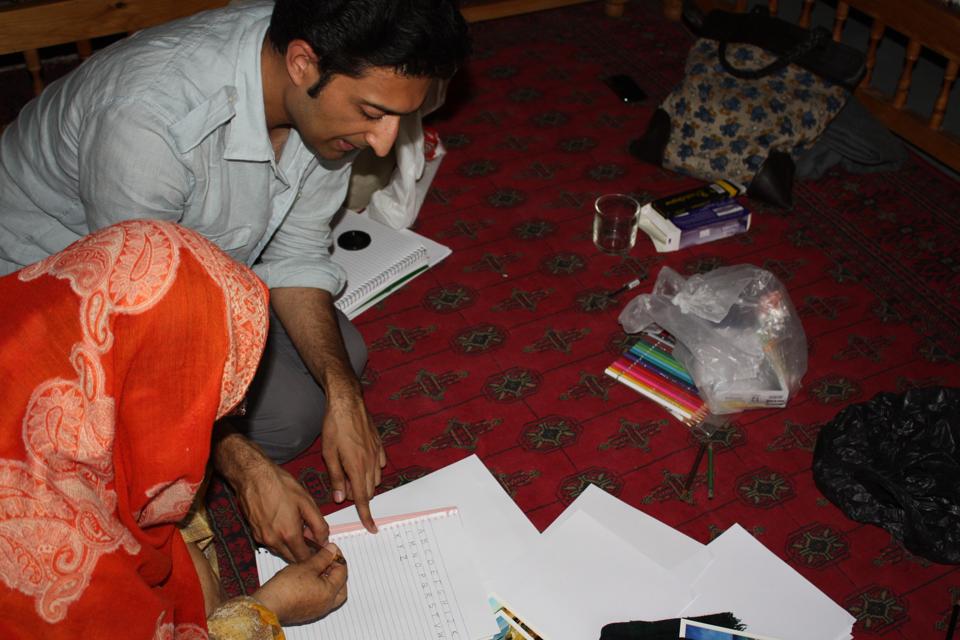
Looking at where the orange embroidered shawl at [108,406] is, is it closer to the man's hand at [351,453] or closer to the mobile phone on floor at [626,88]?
the man's hand at [351,453]

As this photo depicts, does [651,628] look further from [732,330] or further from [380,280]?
[380,280]

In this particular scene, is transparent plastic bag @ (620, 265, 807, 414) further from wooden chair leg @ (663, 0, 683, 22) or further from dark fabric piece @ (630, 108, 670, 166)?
wooden chair leg @ (663, 0, 683, 22)

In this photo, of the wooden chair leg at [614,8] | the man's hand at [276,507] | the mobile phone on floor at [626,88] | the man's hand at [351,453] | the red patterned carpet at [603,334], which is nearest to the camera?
the man's hand at [276,507]

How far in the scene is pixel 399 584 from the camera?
1.45m

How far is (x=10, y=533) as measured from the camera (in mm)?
861

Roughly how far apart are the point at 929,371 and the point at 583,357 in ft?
2.59

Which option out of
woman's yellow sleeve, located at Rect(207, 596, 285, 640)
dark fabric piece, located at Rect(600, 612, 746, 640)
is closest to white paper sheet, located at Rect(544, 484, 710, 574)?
dark fabric piece, located at Rect(600, 612, 746, 640)

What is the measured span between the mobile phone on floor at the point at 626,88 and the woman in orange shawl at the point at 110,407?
1979 millimetres

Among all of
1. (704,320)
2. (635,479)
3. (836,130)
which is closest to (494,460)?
(635,479)

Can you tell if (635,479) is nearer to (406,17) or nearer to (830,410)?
(830,410)

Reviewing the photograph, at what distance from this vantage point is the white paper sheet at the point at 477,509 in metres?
1.53

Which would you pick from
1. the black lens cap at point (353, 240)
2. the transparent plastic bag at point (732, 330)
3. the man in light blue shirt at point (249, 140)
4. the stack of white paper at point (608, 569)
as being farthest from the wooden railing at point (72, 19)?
the stack of white paper at point (608, 569)

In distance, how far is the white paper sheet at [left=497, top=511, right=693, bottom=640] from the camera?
4.74ft

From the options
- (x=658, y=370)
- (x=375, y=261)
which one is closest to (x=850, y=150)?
(x=658, y=370)
